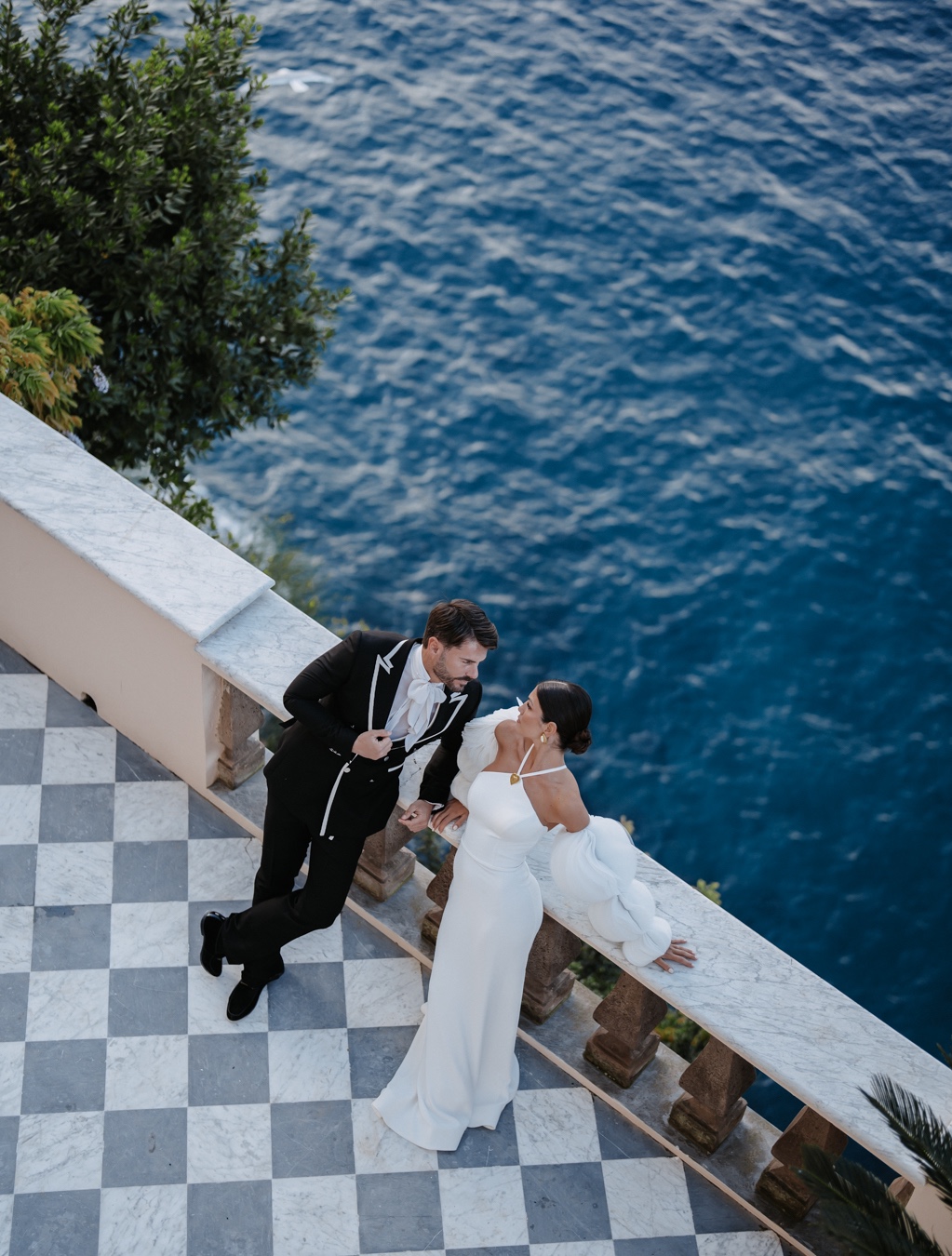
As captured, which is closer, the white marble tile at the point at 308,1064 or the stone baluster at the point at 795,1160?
the stone baluster at the point at 795,1160

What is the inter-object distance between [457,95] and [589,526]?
20.2ft

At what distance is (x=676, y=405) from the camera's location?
14062 millimetres

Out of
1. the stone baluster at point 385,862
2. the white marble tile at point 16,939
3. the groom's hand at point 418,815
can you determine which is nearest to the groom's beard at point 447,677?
the groom's hand at point 418,815

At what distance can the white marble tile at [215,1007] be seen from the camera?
14.8 feet

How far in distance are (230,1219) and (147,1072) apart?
56 cm

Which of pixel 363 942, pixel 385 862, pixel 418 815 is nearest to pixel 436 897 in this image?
pixel 385 862

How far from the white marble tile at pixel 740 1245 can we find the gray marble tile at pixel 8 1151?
2.14m

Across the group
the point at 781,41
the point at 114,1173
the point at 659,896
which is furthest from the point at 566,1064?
the point at 781,41

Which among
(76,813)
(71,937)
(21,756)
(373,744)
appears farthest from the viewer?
(21,756)

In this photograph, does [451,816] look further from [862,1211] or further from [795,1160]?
[862,1211]

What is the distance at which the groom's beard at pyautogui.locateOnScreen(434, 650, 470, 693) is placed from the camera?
3.82 m

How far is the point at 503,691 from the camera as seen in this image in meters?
12.6

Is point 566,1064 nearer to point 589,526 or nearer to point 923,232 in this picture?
point 589,526

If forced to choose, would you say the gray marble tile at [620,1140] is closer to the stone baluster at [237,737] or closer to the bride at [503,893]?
the bride at [503,893]
